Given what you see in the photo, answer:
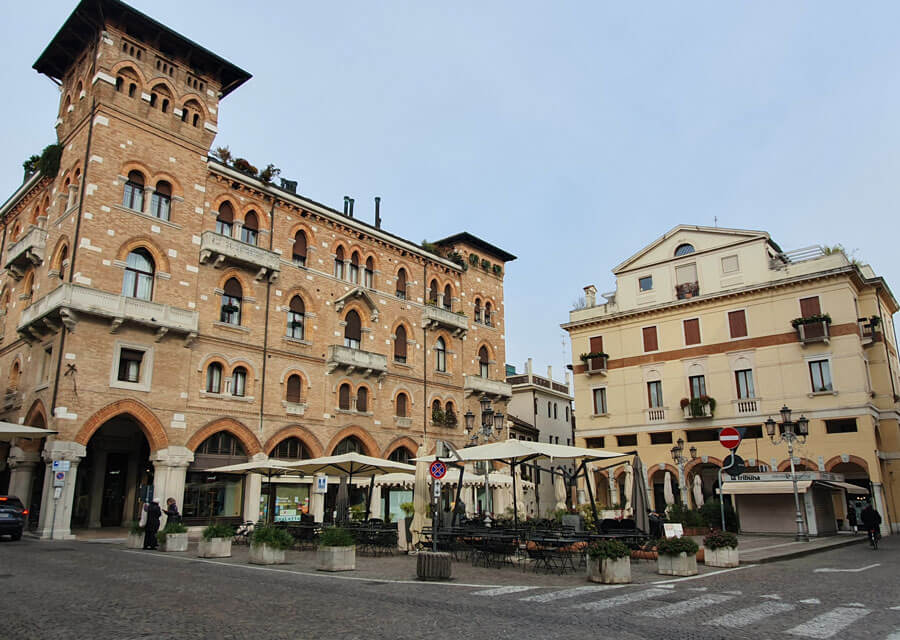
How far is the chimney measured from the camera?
4234cm

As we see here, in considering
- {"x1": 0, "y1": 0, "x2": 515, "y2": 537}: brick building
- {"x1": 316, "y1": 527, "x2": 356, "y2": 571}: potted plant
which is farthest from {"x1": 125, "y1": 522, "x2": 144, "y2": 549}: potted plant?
{"x1": 316, "y1": 527, "x2": 356, "y2": 571}: potted plant

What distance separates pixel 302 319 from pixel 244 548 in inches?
505

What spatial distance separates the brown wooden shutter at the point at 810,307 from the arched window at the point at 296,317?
24.8 meters

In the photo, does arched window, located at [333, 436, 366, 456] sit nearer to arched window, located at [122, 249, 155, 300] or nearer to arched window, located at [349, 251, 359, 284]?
arched window, located at [349, 251, 359, 284]

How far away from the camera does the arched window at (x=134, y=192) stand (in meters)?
25.3

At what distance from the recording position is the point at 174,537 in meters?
18.2

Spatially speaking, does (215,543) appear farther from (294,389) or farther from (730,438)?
(730,438)

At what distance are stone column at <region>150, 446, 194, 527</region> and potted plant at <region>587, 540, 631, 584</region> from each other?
17.4 meters

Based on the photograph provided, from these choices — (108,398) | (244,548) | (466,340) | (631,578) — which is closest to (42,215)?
(108,398)

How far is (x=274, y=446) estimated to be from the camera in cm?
2816

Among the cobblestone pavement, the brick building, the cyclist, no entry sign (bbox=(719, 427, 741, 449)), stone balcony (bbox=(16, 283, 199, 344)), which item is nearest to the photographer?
the cobblestone pavement

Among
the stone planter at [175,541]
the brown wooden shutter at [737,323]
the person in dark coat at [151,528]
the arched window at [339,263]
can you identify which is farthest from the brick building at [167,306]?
the brown wooden shutter at [737,323]

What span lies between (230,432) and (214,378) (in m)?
2.31

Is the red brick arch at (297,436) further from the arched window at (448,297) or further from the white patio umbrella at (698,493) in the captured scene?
the white patio umbrella at (698,493)
